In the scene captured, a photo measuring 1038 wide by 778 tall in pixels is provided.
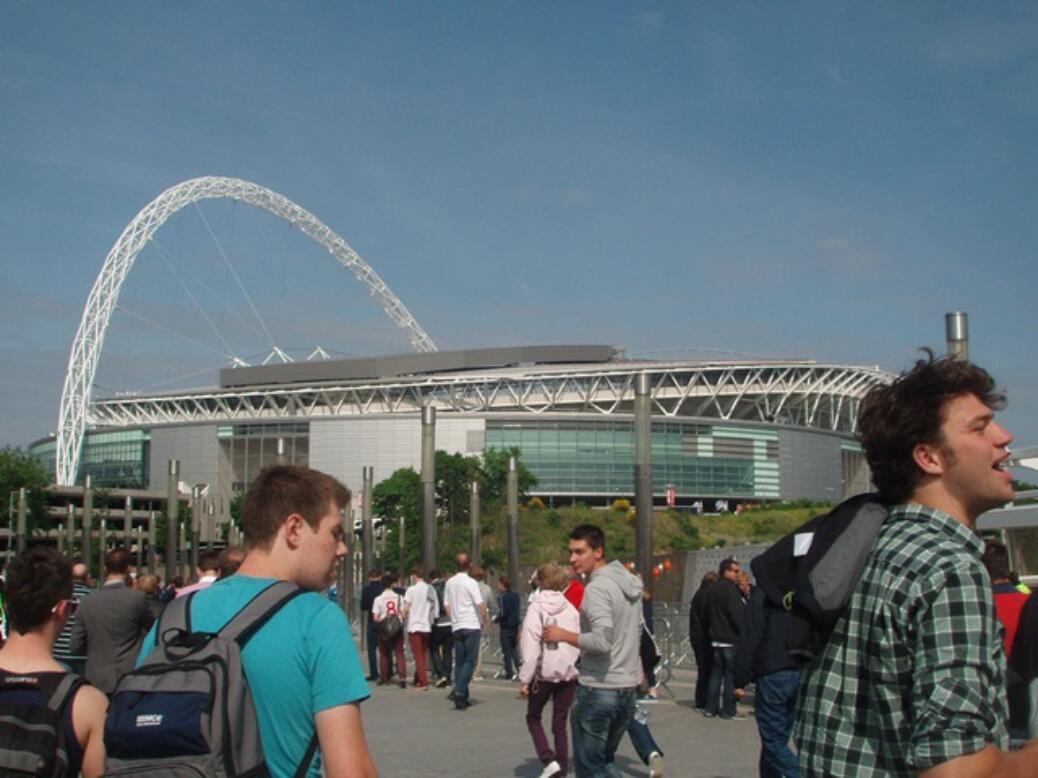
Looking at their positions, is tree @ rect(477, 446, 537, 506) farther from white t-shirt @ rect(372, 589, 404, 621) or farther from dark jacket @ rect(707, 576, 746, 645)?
dark jacket @ rect(707, 576, 746, 645)

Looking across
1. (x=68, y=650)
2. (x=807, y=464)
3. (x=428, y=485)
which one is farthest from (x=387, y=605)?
(x=807, y=464)

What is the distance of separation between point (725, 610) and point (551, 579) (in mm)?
5422

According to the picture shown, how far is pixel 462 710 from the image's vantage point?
16281 millimetres

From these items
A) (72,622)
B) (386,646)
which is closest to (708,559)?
(386,646)

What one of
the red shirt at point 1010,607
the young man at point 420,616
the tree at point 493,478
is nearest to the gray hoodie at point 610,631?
the red shirt at point 1010,607

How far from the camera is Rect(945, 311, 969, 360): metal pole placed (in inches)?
449

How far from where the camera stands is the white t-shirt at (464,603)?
56.1 ft

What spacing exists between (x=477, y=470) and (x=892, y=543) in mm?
93224

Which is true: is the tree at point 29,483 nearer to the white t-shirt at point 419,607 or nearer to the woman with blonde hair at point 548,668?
the white t-shirt at point 419,607

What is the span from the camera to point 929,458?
9.96ft

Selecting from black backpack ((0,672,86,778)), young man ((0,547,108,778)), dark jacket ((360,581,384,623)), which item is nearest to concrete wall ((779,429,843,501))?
dark jacket ((360,581,384,623))

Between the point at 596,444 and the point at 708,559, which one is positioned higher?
the point at 596,444

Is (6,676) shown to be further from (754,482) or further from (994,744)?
(754,482)

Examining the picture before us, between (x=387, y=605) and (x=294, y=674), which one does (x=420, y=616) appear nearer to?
(x=387, y=605)
